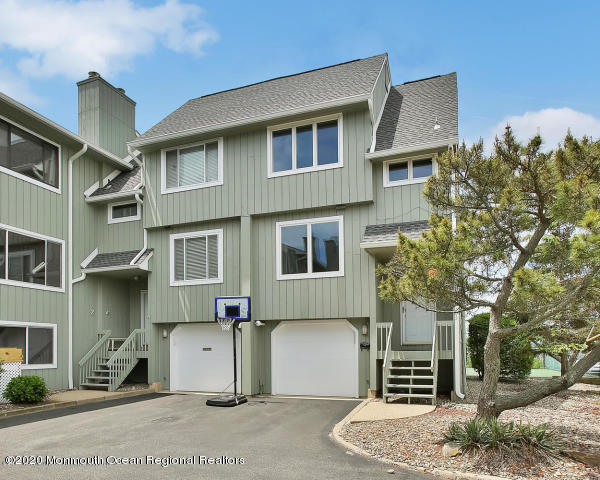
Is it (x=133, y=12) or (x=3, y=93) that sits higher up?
(x=133, y=12)

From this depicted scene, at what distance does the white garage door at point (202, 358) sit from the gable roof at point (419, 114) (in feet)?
20.4

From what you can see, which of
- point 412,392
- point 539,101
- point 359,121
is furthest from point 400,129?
point 412,392

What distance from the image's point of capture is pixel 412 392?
35.2 feet

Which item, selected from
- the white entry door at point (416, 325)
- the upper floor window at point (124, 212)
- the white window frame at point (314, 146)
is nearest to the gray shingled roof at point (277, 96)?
the white window frame at point (314, 146)

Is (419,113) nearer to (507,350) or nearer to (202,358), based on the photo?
(507,350)

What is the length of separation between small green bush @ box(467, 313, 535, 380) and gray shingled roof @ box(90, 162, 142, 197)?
10212 mm

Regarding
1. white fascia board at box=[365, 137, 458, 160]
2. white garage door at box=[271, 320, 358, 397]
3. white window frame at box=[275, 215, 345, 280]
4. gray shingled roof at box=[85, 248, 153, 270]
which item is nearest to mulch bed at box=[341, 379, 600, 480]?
white garage door at box=[271, 320, 358, 397]

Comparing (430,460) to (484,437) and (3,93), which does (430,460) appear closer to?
(484,437)

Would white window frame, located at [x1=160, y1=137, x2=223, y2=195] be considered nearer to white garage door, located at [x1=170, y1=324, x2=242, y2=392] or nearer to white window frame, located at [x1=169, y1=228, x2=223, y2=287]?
white window frame, located at [x1=169, y1=228, x2=223, y2=287]

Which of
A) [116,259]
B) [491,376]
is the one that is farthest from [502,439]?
[116,259]

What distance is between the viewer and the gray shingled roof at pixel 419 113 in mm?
11594

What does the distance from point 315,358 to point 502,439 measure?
6.61m

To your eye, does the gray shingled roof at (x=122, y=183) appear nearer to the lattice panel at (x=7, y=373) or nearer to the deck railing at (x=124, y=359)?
the deck railing at (x=124, y=359)

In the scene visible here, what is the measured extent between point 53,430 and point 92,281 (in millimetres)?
6502
